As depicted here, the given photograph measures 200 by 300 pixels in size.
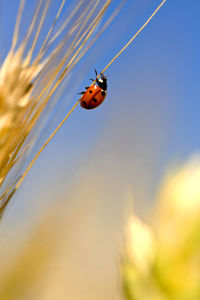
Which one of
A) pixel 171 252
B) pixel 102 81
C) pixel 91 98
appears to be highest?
pixel 102 81

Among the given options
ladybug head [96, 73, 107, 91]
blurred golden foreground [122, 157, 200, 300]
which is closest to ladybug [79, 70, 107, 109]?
ladybug head [96, 73, 107, 91]

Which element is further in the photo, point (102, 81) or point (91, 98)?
point (102, 81)

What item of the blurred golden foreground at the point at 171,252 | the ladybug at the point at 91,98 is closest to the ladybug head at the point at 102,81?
the ladybug at the point at 91,98

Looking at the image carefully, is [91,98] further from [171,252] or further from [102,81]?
[171,252]

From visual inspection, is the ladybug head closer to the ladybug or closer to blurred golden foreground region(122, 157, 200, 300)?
the ladybug

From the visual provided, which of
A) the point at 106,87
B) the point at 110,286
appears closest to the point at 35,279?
the point at 110,286

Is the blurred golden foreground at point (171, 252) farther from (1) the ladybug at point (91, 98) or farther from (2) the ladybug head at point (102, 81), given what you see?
(2) the ladybug head at point (102, 81)

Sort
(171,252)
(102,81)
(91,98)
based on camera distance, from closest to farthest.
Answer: (171,252), (91,98), (102,81)

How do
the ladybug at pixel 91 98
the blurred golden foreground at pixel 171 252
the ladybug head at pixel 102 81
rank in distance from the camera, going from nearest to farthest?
the blurred golden foreground at pixel 171 252
the ladybug at pixel 91 98
the ladybug head at pixel 102 81

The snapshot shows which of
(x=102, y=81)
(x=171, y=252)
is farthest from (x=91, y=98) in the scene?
(x=171, y=252)
